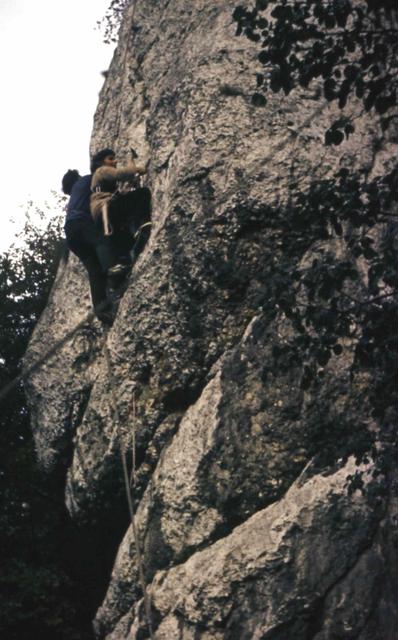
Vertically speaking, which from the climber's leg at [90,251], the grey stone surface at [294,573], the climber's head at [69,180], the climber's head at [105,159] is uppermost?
the climber's head at [69,180]

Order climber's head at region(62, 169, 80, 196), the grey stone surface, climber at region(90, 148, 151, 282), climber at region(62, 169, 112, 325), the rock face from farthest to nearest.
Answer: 1. climber's head at region(62, 169, 80, 196)
2. climber at region(62, 169, 112, 325)
3. climber at region(90, 148, 151, 282)
4. the rock face
5. the grey stone surface

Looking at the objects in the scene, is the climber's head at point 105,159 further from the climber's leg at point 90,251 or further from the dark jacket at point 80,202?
the climber's leg at point 90,251

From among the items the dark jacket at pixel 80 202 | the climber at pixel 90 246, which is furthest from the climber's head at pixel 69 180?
the climber at pixel 90 246

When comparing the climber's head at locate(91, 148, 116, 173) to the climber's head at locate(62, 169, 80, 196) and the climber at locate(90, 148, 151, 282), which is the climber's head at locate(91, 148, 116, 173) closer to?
the climber at locate(90, 148, 151, 282)

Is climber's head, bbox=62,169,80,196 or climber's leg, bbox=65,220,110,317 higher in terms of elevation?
climber's head, bbox=62,169,80,196

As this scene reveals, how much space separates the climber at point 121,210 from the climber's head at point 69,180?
1004 mm

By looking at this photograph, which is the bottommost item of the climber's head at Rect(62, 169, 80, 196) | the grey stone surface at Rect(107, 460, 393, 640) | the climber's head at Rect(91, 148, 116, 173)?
the grey stone surface at Rect(107, 460, 393, 640)

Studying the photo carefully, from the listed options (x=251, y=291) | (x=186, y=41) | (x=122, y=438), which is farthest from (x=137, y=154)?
(x=122, y=438)

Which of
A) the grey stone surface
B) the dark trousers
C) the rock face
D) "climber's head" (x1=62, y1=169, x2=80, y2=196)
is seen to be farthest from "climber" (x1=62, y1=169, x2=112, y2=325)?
the grey stone surface

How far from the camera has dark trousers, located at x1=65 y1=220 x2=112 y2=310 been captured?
9242 mm

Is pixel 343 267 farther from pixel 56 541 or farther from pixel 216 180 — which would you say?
pixel 56 541

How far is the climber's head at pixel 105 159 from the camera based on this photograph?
31.1 ft

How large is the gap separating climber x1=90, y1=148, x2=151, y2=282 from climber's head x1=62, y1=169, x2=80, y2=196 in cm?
100

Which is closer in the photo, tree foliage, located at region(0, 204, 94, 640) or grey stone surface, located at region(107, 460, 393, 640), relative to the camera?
grey stone surface, located at region(107, 460, 393, 640)
